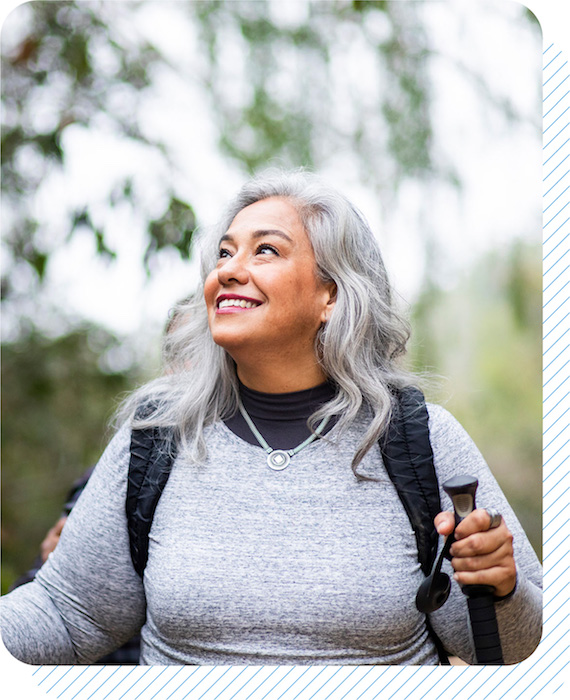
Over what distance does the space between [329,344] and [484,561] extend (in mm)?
570

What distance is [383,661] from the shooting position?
1.33 m

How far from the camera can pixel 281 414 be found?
1.53 metres

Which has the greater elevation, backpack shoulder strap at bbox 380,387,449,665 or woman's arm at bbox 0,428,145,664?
backpack shoulder strap at bbox 380,387,449,665

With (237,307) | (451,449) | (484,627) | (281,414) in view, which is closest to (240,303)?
(237,307)

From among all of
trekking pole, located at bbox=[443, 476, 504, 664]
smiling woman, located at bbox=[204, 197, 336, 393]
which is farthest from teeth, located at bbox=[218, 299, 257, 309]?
trekking pole, located at bbox=[443, 476, 504, 664]

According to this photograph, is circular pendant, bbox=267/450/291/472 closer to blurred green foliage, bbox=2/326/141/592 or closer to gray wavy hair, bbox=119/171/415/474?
gray wavy hair, bbox=119/171/415/474

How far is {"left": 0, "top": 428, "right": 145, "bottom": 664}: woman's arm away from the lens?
4.76ft

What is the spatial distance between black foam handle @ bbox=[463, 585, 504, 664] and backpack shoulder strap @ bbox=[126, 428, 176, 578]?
0.63 meters

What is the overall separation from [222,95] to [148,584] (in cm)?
234

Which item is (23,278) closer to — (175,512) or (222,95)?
(222,95)

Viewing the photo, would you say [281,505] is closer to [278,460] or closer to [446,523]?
[278,460]

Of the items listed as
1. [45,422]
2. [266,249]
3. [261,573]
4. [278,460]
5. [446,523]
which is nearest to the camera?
[446,523]

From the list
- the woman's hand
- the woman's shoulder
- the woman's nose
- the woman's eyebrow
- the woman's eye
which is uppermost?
the woman's eyebrow

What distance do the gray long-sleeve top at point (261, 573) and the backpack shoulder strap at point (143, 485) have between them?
19 mm
